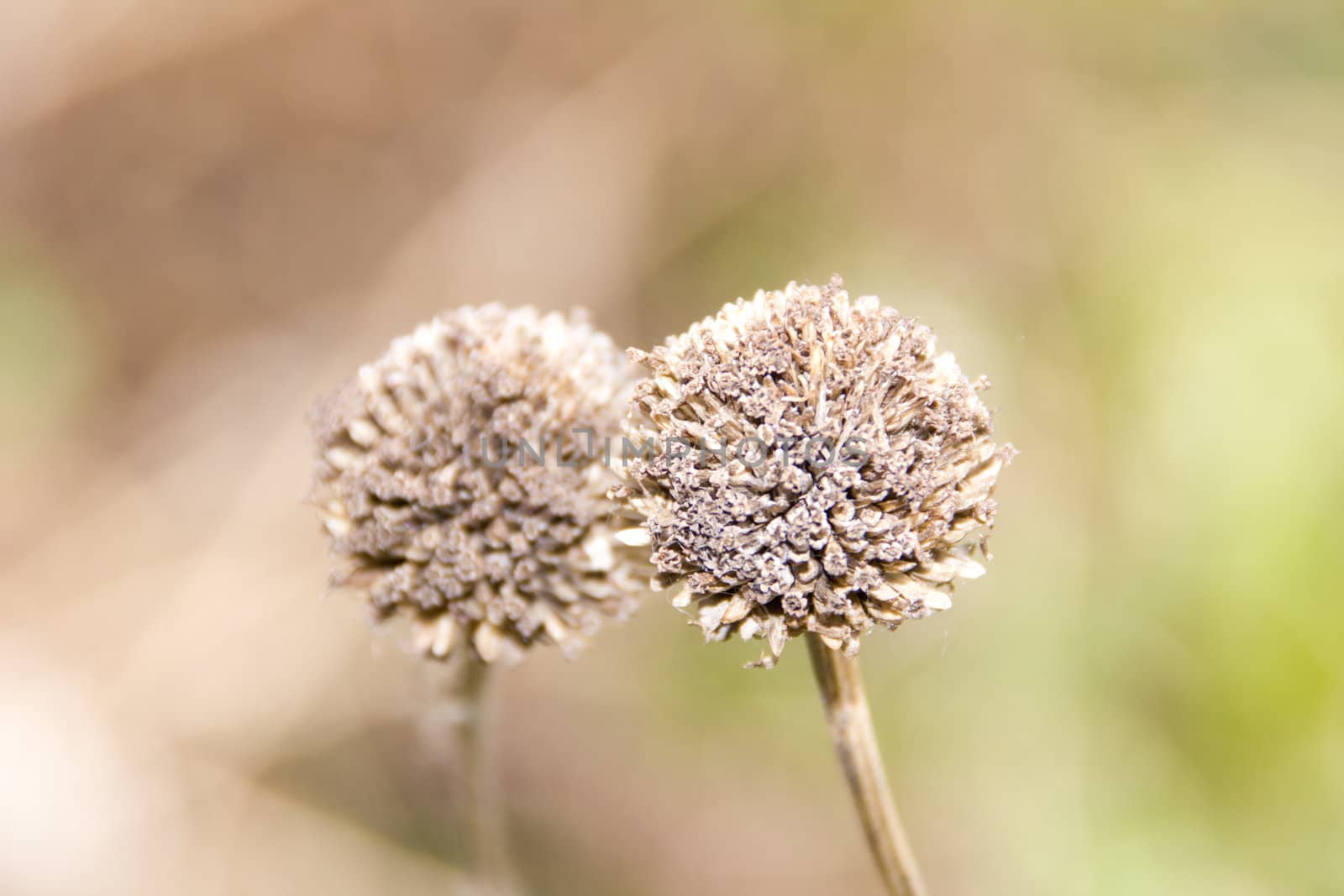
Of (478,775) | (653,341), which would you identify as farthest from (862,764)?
(653,341)

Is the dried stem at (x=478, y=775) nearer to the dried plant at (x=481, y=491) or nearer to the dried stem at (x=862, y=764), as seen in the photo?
the dried plant at (x=481, y=491)

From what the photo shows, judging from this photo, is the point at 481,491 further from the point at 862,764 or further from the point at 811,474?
the point at 862,764

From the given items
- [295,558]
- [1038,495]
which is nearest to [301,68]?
[295,558]

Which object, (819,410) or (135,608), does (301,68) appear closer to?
(135,608)

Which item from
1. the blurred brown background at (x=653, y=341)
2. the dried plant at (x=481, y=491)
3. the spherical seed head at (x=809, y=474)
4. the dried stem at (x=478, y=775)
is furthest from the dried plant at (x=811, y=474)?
the blurred brown background at (x=653, y=341)

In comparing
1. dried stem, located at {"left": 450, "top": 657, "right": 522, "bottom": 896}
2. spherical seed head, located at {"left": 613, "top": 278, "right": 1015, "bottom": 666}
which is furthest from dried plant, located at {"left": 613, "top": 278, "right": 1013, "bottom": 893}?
dried stem, located at {"left": 450, "top": 657, "right": 522, "bottom": 896}

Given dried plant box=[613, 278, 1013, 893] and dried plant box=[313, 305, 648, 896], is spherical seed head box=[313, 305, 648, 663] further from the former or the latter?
dried plant box=[613, 278, 1013, 893]
